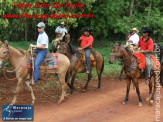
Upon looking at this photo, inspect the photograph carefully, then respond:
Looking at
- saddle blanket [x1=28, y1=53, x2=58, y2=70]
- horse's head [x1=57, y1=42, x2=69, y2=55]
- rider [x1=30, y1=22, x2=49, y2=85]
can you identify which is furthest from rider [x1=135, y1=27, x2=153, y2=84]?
rider [x1=30, y1=22, x2=49, y2=85]

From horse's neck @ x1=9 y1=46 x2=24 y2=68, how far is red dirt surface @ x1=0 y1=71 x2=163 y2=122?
5.22ft

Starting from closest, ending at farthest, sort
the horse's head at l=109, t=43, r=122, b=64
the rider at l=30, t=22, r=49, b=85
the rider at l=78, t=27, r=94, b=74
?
1. the rider at l=30, t=22, r=49, b=85
2. the horse's head at l=109, t=43, r=122, b=64
3. the rider at l=78, t=27, r=94, b=74

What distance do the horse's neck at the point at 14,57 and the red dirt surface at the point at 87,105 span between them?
1.59m

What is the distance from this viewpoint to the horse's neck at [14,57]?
7636mm

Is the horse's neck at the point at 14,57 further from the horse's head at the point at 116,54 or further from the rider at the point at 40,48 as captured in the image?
the horse's head at the point at 116,54

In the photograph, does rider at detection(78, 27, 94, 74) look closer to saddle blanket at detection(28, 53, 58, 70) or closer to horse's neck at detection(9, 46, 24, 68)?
saddle blanket at detection(28, 53, 58, 70)

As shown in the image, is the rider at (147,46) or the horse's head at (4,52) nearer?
the horse's head at (4,52)

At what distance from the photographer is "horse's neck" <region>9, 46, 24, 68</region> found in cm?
764

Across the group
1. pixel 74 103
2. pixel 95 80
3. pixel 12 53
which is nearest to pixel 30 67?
pixel 12 53

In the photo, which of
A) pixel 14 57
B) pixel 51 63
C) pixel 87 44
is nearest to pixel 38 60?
pixel 51 63

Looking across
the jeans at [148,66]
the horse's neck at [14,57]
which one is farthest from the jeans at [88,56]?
the horse's neck at [14,57]

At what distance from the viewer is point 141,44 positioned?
331 inches

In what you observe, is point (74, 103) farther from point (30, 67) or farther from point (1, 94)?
point (1, 94)

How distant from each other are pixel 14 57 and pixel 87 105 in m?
3.16
